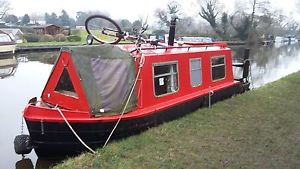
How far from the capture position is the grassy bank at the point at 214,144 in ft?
19.1

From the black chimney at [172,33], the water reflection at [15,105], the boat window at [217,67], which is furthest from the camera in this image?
the boat window at [217,67]

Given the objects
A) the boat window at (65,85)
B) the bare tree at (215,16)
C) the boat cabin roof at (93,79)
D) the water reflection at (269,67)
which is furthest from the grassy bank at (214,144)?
the bare tree at (215,16)

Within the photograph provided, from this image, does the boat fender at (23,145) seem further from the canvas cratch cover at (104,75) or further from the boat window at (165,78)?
the boat window at (165,78)

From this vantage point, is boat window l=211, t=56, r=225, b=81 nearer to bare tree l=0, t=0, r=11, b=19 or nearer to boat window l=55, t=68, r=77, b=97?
boat window l=55, t=68, r=77, b=97

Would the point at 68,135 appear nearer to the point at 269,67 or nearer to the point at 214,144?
the point at 214,144

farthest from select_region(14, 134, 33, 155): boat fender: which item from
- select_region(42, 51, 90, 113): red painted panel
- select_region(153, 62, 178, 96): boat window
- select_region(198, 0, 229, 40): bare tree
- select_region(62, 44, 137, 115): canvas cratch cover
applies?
select_region(198, 0, 229, 40): bare tree

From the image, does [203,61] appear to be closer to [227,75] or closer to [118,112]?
[227,75]

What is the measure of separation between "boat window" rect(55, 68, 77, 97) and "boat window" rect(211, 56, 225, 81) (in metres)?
4.79

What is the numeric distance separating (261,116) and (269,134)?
170 cm

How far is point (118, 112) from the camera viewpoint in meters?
7.16

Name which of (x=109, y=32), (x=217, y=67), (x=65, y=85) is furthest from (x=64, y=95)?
(x=217, y=67)

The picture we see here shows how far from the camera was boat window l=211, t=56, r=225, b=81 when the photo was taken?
10.7 metres

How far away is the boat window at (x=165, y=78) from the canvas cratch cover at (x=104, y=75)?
0.79 metres

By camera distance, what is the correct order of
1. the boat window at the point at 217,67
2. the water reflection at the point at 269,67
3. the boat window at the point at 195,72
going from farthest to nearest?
the water reflection at the point at 269,67, the boat window at the point at 217,67, the boat window at the point at 195,72
